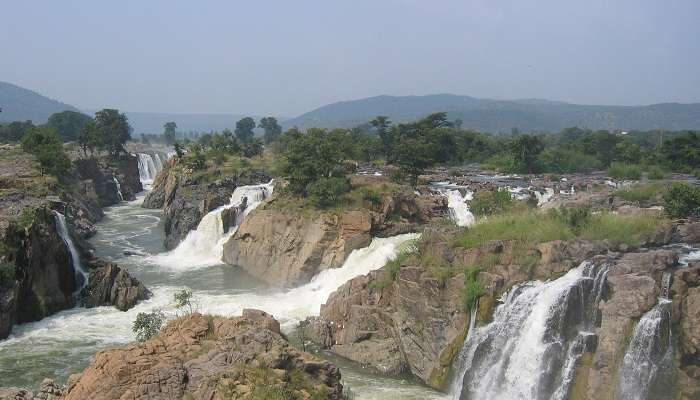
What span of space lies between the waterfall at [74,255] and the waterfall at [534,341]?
19.6 meters

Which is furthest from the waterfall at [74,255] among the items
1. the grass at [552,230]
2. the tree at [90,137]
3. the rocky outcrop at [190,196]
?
the tree at [90,137]

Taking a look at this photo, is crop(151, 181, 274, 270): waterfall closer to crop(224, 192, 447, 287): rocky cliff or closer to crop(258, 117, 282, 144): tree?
crop(224, 192, 447, 287): rocky cliff

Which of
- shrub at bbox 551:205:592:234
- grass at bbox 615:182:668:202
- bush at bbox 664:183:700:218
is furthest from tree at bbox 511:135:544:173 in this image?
shrub at bbox 551:205:592:234

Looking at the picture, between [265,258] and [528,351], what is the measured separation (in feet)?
65.3

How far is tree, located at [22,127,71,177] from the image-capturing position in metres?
47.6

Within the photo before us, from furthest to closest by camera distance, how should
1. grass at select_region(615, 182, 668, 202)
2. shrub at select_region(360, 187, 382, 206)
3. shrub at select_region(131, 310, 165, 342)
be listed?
shrub at select_region(360, 187, 382, 206)
grass at select_region(615, 182, 668, 202)
shrub at select_region(131, 310, 165, 342)

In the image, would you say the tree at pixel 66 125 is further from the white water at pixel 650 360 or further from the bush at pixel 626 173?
the white water at pixel 650 360

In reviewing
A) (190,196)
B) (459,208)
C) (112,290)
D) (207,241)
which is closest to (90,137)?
(190,196)

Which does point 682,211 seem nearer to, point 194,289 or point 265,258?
point 265,258

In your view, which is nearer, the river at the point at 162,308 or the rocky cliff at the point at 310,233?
the river at the point at 162,308

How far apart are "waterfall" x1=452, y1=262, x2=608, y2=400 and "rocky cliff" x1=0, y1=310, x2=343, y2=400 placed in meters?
6.14

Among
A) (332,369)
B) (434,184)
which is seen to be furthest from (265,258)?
(332,369)

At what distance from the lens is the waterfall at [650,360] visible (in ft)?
52.8

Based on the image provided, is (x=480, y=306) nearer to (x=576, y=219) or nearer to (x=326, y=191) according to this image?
(x=576, y=219)
